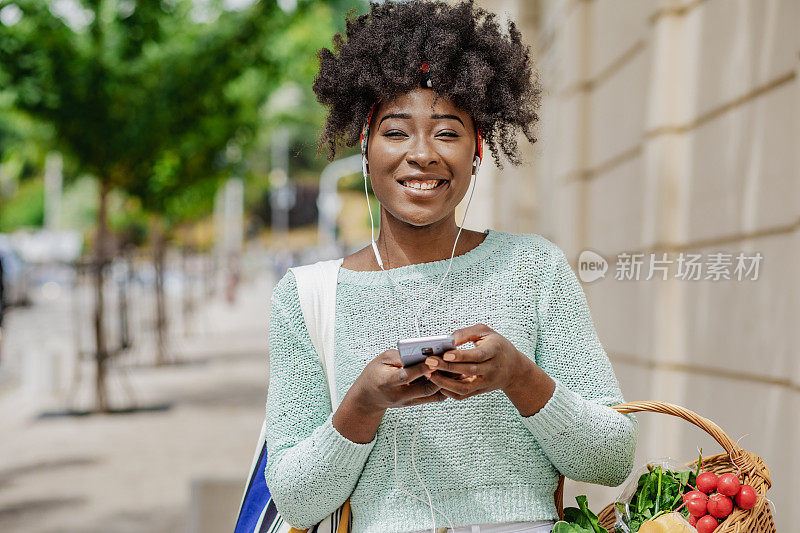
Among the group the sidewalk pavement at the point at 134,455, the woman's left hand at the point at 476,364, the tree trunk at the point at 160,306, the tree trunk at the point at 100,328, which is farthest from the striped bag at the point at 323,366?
the tree trunk at the point at 160,306

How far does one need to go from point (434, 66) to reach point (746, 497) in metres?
1.11

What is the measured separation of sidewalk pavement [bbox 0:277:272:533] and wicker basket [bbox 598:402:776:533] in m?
3.12

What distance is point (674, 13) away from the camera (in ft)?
15.2

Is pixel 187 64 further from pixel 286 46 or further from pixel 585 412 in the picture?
pixel 585 412

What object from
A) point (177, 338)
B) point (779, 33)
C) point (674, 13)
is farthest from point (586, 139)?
point (177, 338)

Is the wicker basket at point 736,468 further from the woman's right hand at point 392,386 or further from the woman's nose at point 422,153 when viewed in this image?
the woman's nose at point 422,153

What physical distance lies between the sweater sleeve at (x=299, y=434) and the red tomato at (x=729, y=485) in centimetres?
73

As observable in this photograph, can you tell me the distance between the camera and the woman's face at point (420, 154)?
194cm

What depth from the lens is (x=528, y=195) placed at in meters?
9.00

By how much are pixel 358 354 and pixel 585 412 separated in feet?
1.69

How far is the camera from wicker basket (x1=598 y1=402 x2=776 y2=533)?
5.79 ft

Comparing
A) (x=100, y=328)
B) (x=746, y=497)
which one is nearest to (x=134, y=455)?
(x=100, y=328)

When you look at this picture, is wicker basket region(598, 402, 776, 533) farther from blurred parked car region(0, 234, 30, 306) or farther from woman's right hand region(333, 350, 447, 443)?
blurred parked car region(0, 234, 30, 306)

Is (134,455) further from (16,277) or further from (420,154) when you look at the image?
(16,277)
